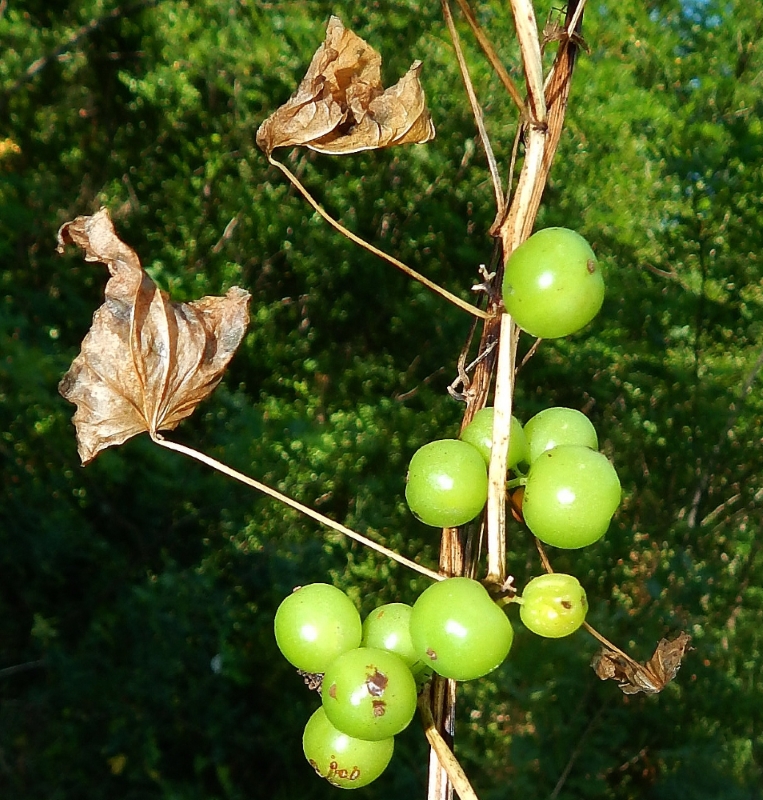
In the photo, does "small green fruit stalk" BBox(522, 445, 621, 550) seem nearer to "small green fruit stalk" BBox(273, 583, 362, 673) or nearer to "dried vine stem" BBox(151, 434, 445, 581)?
"dried vine stem" BBox(151, 434, 445, 581)

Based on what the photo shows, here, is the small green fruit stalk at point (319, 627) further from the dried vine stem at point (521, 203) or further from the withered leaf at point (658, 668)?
the withered leaf at point (658, 668)

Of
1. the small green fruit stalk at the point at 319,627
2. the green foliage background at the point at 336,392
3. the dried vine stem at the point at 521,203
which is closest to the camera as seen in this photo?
the dried vine stem at the point at 521,203

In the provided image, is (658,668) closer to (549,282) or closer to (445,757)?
(445,757)

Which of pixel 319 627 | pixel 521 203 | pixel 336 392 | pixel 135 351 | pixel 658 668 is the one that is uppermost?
pixel 521 203

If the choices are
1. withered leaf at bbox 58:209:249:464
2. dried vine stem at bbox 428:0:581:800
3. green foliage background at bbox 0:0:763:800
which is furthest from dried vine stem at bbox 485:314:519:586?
green foliage background at bbox 0:0:763:800

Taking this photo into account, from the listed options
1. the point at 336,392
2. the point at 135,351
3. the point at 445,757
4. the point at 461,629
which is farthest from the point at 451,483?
the point at 336,392

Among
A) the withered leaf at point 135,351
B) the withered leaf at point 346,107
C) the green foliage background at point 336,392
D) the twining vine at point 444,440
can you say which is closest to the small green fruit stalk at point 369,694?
the twining vine at point 444,440
